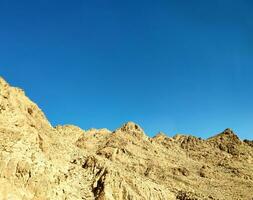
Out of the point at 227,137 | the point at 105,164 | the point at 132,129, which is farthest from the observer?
the point at 227,137

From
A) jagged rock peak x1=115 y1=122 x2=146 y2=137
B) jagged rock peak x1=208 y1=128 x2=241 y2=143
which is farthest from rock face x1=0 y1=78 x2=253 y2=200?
jagged rock peak x1=208 y1=128 x2=241 y2=143

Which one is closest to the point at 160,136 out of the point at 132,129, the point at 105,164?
the point at 132,129

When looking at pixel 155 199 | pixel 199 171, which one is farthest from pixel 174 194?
pixel 199 171

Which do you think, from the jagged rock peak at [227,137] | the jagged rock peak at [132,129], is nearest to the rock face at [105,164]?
the jagged rock peak at [132,129]

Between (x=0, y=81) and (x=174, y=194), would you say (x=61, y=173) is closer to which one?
(x=0, y=81)

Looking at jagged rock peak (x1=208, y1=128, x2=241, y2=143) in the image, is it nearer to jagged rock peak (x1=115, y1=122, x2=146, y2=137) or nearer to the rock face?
the rock face

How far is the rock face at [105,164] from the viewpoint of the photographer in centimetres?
5728

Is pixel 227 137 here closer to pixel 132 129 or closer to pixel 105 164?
pixel 132 129

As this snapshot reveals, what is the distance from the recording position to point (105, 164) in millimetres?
72062

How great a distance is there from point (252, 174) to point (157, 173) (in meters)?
22.1

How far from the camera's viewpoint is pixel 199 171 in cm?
9038

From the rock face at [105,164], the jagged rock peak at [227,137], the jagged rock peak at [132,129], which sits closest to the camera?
the rock face at [105,164]

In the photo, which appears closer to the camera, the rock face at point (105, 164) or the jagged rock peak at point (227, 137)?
the rock face at point (105, 164)

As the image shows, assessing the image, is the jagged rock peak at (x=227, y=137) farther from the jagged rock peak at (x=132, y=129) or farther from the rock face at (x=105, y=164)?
the jagged rock peak at (x=132, y=129)
